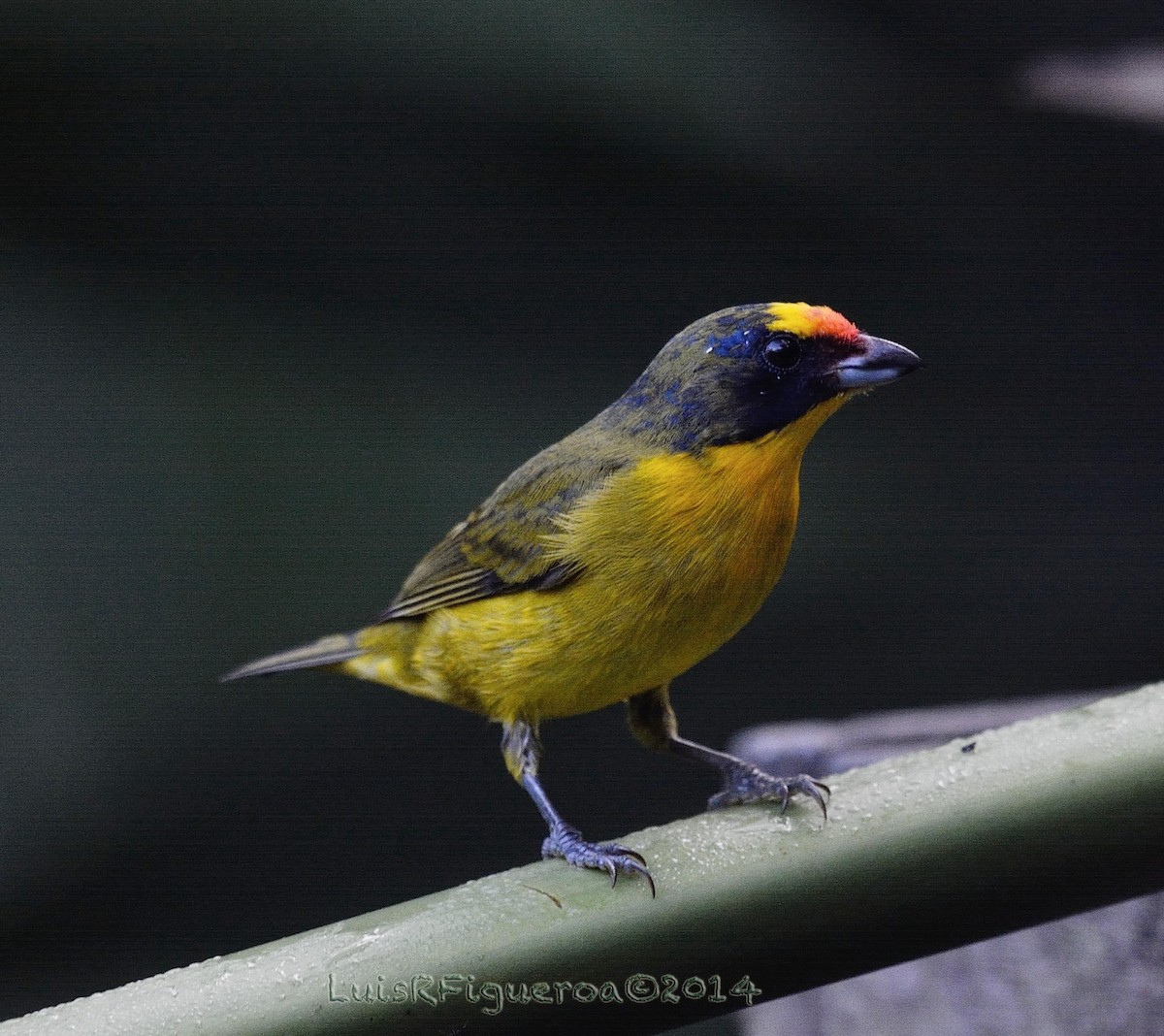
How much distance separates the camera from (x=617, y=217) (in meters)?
2.06

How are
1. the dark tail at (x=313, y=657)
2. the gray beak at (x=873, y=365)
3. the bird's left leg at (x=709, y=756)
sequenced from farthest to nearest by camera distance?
the dark tail at (x=313, y=657) < the bird's left leg at (x=709, y=756) < the gray beak at (x=873, y=365)

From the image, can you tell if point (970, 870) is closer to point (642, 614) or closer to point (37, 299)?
point (642, 614)

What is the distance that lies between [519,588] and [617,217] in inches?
34.6

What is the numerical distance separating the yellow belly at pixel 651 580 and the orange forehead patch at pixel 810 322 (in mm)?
69

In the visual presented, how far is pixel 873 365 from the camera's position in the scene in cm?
113

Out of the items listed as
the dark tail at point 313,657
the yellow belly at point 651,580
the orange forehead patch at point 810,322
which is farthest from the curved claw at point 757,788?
the dark tail at point 313,657

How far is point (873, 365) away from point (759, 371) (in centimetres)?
10

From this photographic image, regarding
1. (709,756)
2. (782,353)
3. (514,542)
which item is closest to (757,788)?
(709,756)

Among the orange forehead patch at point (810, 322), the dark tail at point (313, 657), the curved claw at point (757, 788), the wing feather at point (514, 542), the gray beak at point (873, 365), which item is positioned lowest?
the curved claw at point (757, 788)

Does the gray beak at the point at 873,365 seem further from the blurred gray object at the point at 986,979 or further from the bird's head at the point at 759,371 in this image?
the blurred gray object at the point at 986,979

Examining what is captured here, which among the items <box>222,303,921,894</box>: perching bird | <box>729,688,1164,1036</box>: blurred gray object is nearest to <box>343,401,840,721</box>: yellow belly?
<box>222,303,921,894</box>: perching bird

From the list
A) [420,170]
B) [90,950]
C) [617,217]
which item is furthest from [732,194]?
[90,950]

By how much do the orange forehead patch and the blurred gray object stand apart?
0.35 meters

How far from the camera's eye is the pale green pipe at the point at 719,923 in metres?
0.84
